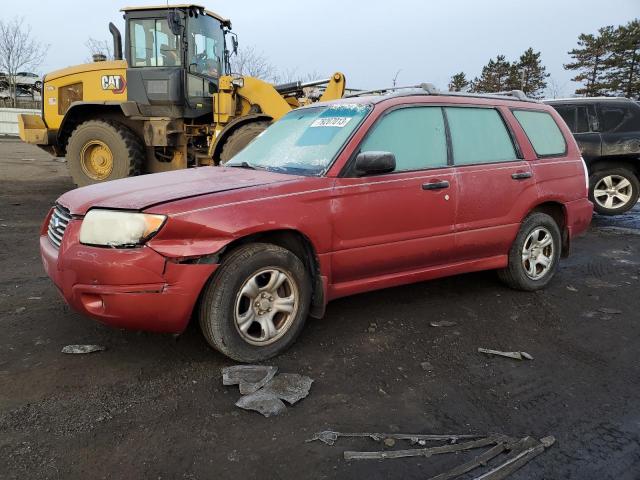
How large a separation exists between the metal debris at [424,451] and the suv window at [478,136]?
231 centimetres

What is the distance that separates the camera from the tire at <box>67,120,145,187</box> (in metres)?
9.27

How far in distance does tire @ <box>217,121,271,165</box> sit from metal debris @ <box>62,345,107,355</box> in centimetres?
524

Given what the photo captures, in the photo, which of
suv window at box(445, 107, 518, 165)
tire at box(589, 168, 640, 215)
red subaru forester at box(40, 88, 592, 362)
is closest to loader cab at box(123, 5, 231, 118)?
red subaru forester at box(40, 88, 592, 362)

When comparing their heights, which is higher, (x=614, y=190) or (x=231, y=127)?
(x=231, y=127)

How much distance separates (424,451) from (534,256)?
286cm

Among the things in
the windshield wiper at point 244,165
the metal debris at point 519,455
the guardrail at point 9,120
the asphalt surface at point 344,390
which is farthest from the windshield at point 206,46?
the guardrail at point 9,120

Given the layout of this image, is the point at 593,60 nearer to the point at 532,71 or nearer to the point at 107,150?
the point at 532,71

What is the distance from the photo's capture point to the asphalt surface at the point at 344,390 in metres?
2.23

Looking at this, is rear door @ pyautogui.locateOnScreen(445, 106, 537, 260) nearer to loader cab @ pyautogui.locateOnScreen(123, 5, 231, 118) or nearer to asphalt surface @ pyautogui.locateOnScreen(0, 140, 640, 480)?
asphalt surface @ pyautogui.locateOnScreen(0, 140, 640, 480)

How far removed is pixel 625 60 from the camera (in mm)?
36250

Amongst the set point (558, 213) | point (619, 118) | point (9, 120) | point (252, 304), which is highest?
point (9, 120)

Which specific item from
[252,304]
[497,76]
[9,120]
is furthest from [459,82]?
[252,304]

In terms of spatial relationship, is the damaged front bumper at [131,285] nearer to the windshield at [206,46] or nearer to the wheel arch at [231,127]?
the wheel arch at [231,127]

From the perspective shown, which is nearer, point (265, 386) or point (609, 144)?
point (265, 386)
